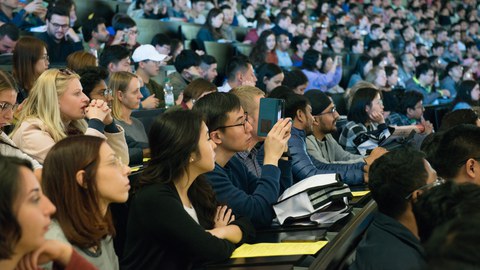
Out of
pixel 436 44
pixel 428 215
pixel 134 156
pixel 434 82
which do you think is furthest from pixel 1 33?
pixel 436 44

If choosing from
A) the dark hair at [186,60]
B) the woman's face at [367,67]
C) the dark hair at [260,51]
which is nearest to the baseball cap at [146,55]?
the dark hair at [186,60]

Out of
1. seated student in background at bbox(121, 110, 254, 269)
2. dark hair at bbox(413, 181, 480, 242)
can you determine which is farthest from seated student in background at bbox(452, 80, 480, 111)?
dark hair at bbox(413, 181, 480, 242)

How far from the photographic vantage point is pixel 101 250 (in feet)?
5.77

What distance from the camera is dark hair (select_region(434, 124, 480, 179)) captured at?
2398mm

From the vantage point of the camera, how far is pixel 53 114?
2684 mm

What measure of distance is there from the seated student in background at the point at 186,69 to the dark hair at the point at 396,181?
12.8ft

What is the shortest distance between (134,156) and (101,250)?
5.37 feet

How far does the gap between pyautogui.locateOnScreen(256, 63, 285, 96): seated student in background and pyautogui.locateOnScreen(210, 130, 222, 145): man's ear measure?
332 cm

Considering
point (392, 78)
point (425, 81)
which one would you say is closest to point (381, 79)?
point (392, 78)

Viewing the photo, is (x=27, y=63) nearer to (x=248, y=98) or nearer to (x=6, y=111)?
(x=6, y=111)

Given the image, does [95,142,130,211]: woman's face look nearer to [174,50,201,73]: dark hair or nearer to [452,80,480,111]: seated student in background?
[174,50,201,73]: dark hair

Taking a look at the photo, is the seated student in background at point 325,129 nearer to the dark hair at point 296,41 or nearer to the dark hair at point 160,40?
the dark hair at point 160,40

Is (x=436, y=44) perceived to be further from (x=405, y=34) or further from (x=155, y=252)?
(x=155, y=252)

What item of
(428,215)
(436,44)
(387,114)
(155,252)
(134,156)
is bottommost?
(436,44)
